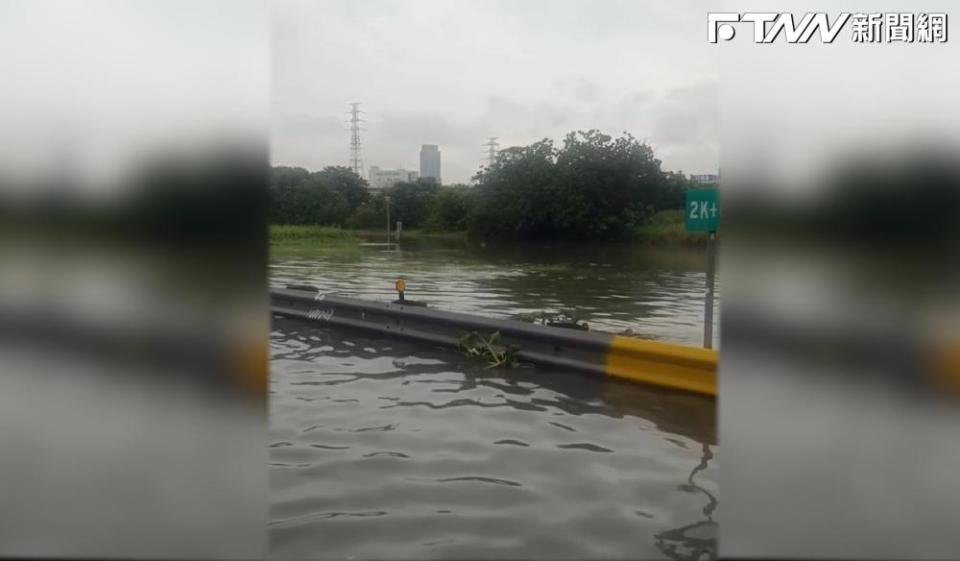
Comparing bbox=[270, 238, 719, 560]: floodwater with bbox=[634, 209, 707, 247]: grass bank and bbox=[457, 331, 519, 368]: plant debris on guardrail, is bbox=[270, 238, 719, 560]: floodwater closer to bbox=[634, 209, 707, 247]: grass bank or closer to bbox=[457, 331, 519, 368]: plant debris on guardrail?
bbox=[457, 331, 519, 368]: plant debris on guardrail

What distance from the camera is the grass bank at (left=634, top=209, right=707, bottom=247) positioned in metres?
25.1

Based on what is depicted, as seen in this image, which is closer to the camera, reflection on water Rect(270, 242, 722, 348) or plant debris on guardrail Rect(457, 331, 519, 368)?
plant debris on guardrail Rect(457, 331, 519, 368)

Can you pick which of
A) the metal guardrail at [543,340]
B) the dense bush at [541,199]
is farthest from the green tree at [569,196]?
the metal guardrail at [543,340]

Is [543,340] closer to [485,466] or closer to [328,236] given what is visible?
[485,466]

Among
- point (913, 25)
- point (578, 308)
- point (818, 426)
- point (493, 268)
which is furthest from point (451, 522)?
point (493, 268)

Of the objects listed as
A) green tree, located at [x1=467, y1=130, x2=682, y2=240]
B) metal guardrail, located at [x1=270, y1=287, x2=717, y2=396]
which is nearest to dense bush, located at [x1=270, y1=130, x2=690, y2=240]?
green tree, located at [x1=467, y1=130, x2=682, y2=240]

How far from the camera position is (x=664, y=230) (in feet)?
88.7

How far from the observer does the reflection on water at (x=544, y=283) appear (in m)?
9.08

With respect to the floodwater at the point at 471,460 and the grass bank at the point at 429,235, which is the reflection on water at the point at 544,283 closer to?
the floodwater at the point at 471,460

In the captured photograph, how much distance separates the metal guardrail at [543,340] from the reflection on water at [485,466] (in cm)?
13

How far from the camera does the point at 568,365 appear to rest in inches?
218

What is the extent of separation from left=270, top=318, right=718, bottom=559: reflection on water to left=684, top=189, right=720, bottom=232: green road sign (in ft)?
3.91

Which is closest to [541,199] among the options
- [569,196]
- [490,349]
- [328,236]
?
[569,196]

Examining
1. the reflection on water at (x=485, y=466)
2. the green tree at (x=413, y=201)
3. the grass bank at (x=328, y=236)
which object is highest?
the green tree at (x=413, y=201)
